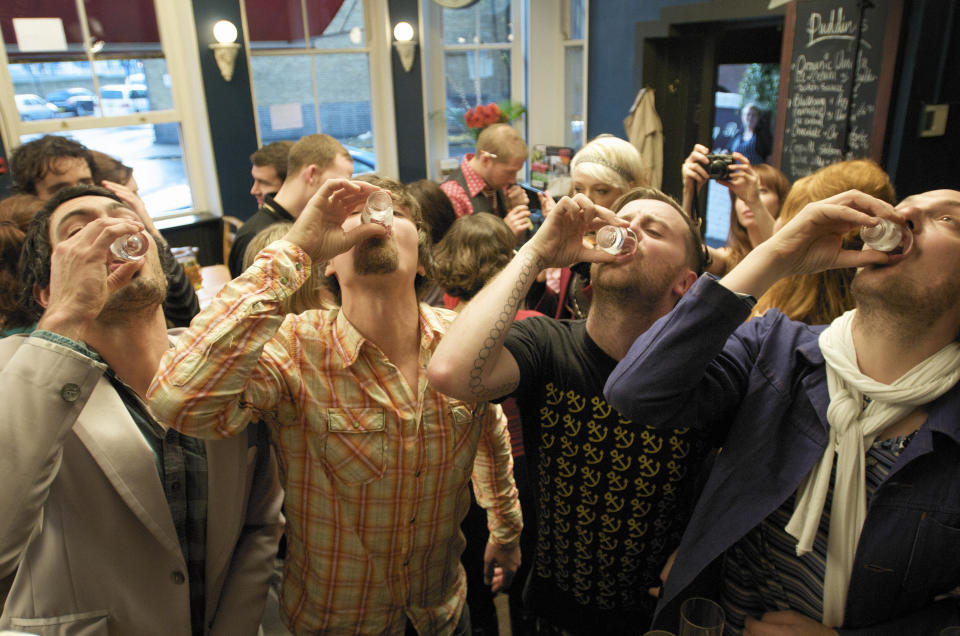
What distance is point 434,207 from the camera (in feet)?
8.64

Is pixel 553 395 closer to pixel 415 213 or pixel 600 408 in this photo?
pixel 600 408

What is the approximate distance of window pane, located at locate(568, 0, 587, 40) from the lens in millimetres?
6465

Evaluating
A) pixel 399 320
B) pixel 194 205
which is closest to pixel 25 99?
pixel 194 205

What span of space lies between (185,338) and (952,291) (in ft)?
4.14

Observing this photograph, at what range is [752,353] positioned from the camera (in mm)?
1248

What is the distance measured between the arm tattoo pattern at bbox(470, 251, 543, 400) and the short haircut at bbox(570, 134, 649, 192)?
139 cm

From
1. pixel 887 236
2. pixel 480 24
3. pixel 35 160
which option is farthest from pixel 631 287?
pixel 480 24

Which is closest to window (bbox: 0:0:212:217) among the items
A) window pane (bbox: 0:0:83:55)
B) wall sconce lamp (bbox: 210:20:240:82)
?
window pane (bbox: 0:0:83:55)

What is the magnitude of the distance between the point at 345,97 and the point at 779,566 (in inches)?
244

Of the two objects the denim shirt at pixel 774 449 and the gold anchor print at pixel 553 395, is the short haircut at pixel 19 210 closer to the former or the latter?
A: the gold anchor print at pixel 553 395

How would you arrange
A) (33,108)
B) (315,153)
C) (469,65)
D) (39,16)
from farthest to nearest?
(469,65) → (33,108) → (39,16) → (315,153)

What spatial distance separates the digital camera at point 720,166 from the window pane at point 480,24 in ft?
17.5

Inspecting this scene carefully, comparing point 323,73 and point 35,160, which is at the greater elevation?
point 323,73

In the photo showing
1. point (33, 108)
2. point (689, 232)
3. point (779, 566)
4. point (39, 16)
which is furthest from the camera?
point (33, 108)
